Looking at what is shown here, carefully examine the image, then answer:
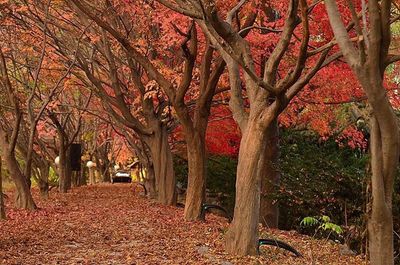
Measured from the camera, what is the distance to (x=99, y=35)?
21344 millimetres

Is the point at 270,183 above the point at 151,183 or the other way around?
the other way around

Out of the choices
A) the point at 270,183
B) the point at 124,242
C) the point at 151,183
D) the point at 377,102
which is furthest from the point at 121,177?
the point at 377,102

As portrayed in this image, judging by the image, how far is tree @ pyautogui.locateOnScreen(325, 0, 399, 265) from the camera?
7.03 m

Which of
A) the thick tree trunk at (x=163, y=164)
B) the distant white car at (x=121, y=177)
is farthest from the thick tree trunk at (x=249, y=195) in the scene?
the distant white car at (x=121, y=177)

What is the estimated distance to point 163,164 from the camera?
71.7ft

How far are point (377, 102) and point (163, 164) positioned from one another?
15.1m

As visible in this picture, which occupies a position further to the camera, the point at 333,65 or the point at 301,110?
the point at 301,110

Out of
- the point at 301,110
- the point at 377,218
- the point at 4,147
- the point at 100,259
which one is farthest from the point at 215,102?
the point at 377,218

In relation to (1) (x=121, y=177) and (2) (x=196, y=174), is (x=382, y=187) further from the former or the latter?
(1) (x=121, y=177)

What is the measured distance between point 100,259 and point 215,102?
12358 mm

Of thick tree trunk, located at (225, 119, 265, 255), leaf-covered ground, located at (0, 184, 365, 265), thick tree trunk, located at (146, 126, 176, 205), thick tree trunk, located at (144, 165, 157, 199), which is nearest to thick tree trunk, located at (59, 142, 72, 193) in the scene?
thick tree trunk, located at (144, 165, 157, 199)

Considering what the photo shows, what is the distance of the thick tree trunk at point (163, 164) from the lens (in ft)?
71.7

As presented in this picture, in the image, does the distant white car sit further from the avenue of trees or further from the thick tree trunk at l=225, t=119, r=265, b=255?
the thick tree trunk at l=225, t=119, r=265, b=255

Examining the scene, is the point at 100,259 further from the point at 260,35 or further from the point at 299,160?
the point at 299,160
